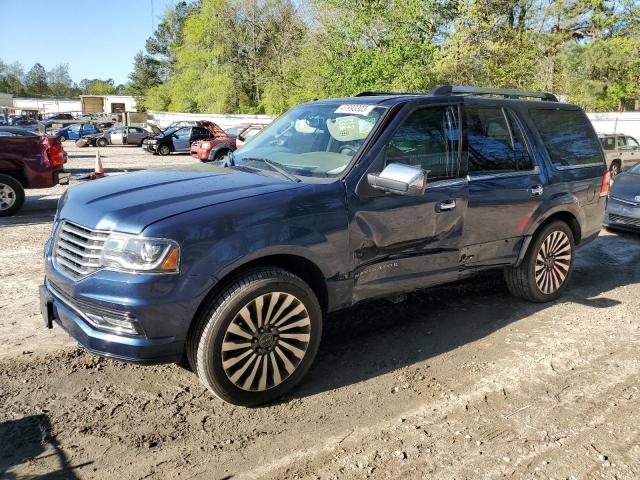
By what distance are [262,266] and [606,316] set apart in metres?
3.59

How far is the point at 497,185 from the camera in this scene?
4.53m

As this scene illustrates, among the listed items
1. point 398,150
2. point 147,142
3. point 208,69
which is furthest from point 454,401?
point 208,69

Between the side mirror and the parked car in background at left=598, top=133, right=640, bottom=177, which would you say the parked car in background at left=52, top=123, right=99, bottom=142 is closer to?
the parked car in background at left=598, top=133, right=640, bottom=177

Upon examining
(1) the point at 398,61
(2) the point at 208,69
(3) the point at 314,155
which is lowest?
(3) the point at 314,155

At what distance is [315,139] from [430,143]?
35.0 inches

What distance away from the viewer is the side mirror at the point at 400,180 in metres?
3.47

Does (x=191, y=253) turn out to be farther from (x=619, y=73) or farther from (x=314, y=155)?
(x=619, y=73)

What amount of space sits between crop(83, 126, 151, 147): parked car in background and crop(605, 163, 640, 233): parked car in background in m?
30.2

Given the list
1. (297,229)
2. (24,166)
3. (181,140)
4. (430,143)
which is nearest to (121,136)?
(181,140)

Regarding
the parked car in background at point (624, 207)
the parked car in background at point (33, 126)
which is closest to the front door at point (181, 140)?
the parked car in background at point (33, 126)

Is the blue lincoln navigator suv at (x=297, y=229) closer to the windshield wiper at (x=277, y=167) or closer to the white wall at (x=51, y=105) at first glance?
the windshield wiper at (x=277, y=167)

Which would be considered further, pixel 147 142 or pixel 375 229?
pixel 147 142

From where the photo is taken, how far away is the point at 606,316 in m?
5.12

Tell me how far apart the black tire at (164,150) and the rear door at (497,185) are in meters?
24.5
